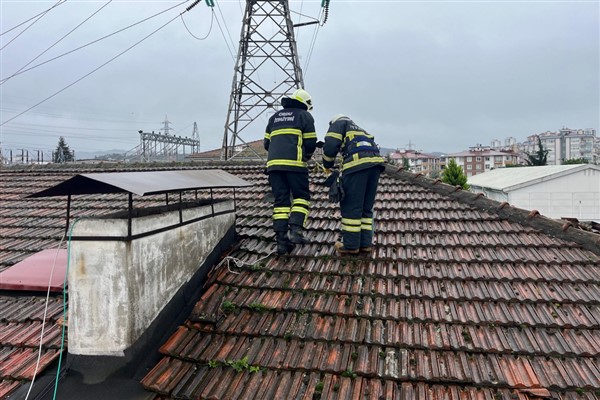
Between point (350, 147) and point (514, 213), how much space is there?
2.33 metres

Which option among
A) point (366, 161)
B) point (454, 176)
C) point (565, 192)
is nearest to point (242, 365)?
point (366, 161)

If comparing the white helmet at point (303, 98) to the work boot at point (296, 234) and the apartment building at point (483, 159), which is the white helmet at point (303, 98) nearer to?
the work boot at point (296, 234)

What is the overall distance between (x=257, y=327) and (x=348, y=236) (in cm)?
137

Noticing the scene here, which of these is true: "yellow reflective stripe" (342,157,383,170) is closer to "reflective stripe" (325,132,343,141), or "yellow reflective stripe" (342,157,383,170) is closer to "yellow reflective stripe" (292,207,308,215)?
"reflective stripe" (325,132,343,141)

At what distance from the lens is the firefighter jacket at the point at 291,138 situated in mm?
3953

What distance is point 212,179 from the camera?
3.99 m

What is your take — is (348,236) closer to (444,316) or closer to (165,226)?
(444,316)

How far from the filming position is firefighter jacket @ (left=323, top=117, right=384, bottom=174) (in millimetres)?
3871

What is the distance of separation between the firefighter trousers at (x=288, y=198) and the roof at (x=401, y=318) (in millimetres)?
336

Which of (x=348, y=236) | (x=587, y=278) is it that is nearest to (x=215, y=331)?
(x=348, y=236)

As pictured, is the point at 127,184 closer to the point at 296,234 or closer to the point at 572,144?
the point at 296,234

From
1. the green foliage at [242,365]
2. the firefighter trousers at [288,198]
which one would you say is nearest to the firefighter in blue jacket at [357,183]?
the firefighter trousers at [288,198]

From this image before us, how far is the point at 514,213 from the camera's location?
4.55 metres

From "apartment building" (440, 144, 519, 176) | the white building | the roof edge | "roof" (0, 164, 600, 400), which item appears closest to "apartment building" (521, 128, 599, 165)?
"apartment building" (440, 144, 519, 176)
